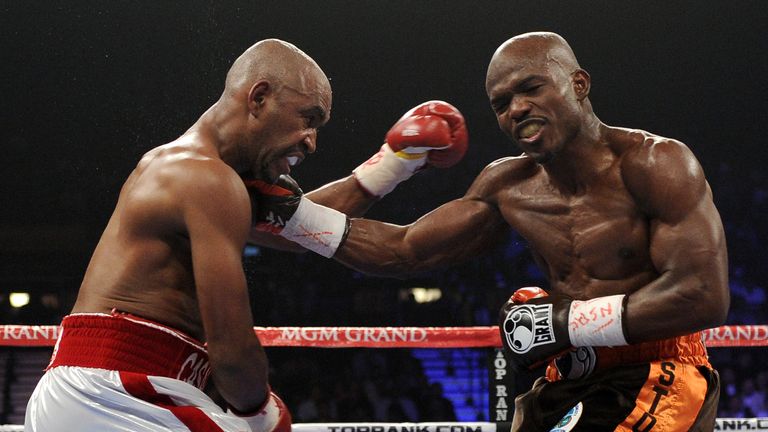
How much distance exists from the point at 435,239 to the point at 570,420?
2.20ft

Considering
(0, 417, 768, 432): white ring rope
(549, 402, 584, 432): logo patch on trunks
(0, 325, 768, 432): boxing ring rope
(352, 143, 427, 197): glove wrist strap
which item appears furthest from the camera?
(0, 325, 768, 432): boxing ring rope

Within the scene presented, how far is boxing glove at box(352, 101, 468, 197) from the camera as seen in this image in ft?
7.93

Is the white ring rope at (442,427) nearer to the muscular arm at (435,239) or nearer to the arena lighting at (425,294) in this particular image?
the muscular arm at (435,239)

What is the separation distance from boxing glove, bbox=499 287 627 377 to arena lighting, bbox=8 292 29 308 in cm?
538

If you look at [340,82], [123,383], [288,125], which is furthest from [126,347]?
[340,82]

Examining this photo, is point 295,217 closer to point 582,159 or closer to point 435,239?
point 435,239

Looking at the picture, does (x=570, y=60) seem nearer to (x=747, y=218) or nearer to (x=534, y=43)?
(x=534, y=43)

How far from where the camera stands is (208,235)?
4.85ft

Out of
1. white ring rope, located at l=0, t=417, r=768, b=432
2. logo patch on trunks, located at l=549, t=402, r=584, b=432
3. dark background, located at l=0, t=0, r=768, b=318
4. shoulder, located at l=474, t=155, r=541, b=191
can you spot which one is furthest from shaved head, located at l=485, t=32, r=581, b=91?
dark background, located at l=0, t=0, r=768, b=318

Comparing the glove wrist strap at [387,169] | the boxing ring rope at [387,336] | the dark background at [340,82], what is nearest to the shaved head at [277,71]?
the glove wrist strap at [387,169]

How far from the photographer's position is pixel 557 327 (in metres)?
1.90

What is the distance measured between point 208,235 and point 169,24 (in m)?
6.11

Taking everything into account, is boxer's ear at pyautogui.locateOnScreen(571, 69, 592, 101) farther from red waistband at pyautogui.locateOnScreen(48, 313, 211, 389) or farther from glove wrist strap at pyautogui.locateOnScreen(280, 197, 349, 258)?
red waistband at pyautogui.locateOnScreen(48, 313, 211, 389)

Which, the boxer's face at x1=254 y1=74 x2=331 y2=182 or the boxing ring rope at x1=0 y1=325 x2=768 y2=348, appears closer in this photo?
the boxer's face at x1=254 y1=74 x2=331 y2=182
